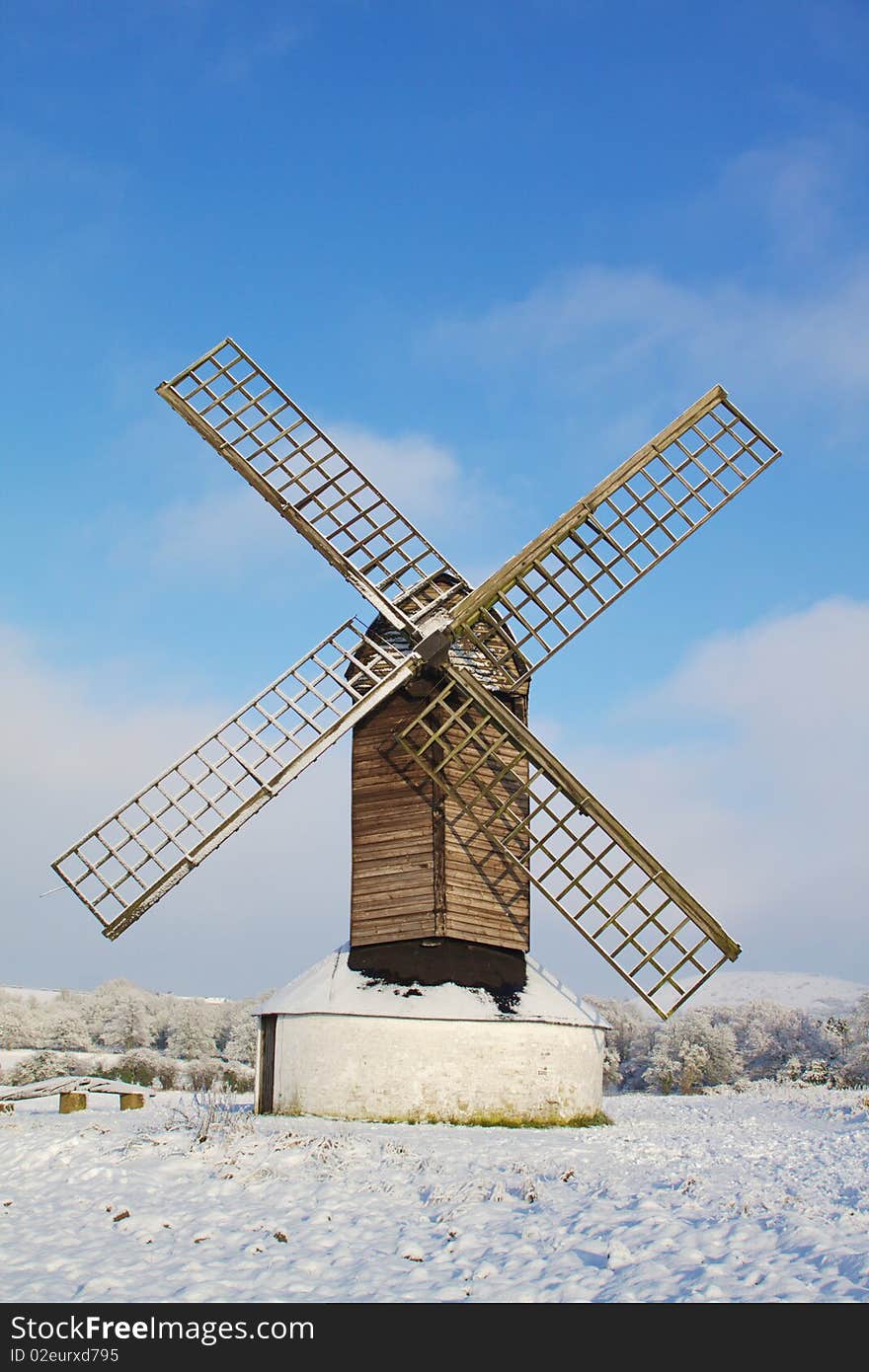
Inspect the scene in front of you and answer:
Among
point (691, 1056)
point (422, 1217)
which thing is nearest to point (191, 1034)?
point (691, 1056)

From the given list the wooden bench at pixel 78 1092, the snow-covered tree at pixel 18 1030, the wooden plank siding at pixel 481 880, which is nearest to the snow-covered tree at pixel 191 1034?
the snow-covered tree at pixel 18 1030

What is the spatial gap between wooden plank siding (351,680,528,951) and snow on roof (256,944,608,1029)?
2.52 feet

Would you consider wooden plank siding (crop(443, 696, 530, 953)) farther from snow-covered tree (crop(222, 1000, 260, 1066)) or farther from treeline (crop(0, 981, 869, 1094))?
snow-covered tree (crop(222, 1000, 260, 1066))

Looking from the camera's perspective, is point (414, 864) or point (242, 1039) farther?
point (242, 1039)

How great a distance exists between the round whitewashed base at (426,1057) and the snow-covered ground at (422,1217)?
119 inches

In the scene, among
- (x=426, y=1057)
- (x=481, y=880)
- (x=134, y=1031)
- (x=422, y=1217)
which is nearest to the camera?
(x=422, y=1217)

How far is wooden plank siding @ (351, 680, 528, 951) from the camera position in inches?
734

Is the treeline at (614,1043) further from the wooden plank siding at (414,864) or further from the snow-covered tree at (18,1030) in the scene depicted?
the wooden plank siding at (414,864)

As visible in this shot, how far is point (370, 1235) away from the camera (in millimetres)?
8609

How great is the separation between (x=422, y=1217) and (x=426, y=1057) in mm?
9008

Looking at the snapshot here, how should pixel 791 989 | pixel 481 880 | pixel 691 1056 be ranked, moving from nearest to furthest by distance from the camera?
pixel 481 880 → pixel 691 1056 → pixel 791 989

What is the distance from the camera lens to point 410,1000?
1836cm

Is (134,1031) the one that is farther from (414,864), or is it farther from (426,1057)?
(414,864)
